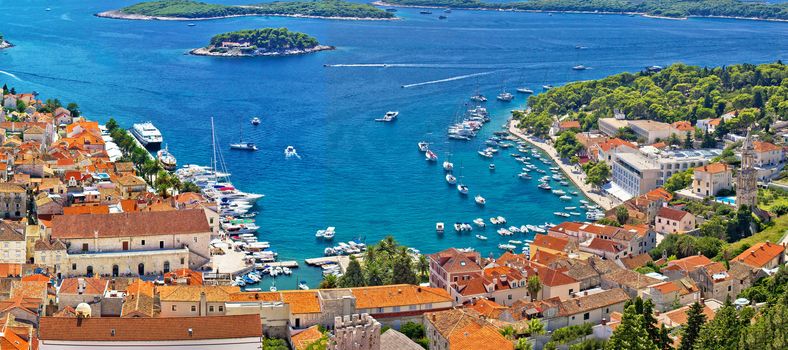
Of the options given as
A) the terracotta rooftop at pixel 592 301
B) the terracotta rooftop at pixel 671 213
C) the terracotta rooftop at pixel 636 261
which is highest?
the terracotta rooftop at pixel 592 301

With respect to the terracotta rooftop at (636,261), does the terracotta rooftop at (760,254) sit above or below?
above

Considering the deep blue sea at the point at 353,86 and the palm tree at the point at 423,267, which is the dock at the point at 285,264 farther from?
the palm tree at the point at 423,267

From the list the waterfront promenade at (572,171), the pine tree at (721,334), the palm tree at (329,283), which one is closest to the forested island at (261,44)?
the waterfront promenade at (572,171)

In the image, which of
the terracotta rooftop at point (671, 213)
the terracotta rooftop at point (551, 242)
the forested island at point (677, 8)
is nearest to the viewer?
the terracotta rooftop at point (551, 242)

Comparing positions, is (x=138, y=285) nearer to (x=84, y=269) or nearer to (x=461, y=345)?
(x=84, y=269)

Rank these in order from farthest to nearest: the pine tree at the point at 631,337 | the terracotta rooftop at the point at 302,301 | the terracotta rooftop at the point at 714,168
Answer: the terracotta rooftop at the point at 714,168 < the terracotta rooftop at the point at 302,301 < the pine tree at the point at 631,337

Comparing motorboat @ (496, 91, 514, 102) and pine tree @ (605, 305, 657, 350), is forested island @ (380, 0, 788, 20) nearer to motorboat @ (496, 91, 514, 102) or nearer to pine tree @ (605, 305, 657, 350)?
motorboat @ (496, 91, 514, 102)

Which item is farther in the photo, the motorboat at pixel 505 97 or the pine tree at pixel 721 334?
the motorboat at pixel 505 97
